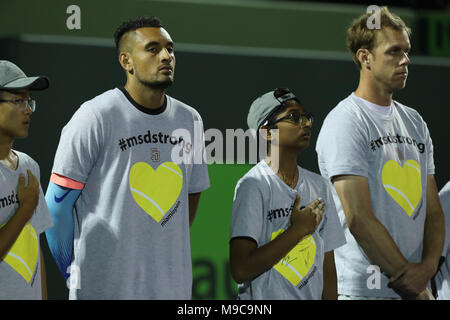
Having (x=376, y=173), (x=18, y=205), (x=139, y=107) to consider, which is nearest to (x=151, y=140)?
(x=139, y=107)

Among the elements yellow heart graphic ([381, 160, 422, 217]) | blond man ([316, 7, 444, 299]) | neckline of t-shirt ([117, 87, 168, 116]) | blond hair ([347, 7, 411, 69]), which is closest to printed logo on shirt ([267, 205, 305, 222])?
blond man ([316, 7, 444, 299])

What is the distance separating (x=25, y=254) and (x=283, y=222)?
3.87 feet

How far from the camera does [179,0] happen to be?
6695mm

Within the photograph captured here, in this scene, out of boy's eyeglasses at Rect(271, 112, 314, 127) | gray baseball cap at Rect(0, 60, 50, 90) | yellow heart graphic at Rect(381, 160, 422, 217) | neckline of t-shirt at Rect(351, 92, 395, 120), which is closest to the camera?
gray baseball cap at Rect(0, 60, 50, 90)

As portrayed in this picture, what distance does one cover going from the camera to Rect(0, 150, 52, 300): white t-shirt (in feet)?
11.2

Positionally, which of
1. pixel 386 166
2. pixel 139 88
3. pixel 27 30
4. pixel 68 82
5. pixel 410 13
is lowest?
pixel 386 166

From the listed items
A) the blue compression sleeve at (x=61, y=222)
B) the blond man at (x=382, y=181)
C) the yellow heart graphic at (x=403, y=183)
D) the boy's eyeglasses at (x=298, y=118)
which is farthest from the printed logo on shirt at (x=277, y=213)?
the blue compression sleeve at (x=61, y=222)

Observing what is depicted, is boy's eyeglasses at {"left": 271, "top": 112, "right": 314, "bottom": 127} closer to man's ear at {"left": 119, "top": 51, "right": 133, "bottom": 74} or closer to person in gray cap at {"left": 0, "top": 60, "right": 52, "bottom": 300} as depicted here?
man's ear at {"left": 119, "top": 51, "right": 133, "bottom": 74}

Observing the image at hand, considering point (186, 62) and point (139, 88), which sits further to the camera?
point (186, 62)

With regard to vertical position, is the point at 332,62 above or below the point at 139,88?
above

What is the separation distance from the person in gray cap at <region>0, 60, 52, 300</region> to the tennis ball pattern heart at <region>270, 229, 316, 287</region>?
107cm

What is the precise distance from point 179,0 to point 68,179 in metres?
3.47

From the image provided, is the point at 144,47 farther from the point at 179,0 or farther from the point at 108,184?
the point at 179,0

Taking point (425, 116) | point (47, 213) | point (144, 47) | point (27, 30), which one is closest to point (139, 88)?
point (144, 47)
